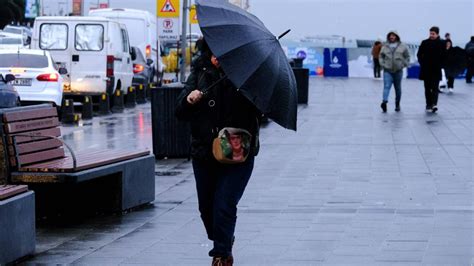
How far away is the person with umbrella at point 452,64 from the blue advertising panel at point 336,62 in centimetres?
1224

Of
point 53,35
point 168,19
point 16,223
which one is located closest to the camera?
point 16,223

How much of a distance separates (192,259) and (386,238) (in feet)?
5.58

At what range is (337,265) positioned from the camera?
8859 millimetres

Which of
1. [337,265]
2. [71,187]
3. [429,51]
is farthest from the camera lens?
[429,51]

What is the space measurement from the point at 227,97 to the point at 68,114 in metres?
18.2

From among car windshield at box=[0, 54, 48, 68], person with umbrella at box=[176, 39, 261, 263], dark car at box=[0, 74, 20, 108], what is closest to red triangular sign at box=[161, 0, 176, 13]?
car windshield at box=[0, 54, 48, 68]

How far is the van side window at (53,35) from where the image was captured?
1231 inches

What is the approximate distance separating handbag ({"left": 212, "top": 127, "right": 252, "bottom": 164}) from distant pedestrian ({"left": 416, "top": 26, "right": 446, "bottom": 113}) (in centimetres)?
1783

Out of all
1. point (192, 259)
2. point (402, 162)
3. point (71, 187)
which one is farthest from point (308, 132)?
point (192, 259)

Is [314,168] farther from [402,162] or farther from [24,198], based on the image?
[24,198]

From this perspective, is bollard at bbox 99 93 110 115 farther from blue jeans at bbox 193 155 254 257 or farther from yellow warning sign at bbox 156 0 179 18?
blue jeans at bbox 193 155 254 257

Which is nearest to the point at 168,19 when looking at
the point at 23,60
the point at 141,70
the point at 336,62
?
the point at 23,60

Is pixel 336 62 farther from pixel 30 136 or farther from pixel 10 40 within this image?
pixel 30 136

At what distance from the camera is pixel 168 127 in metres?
16.7
